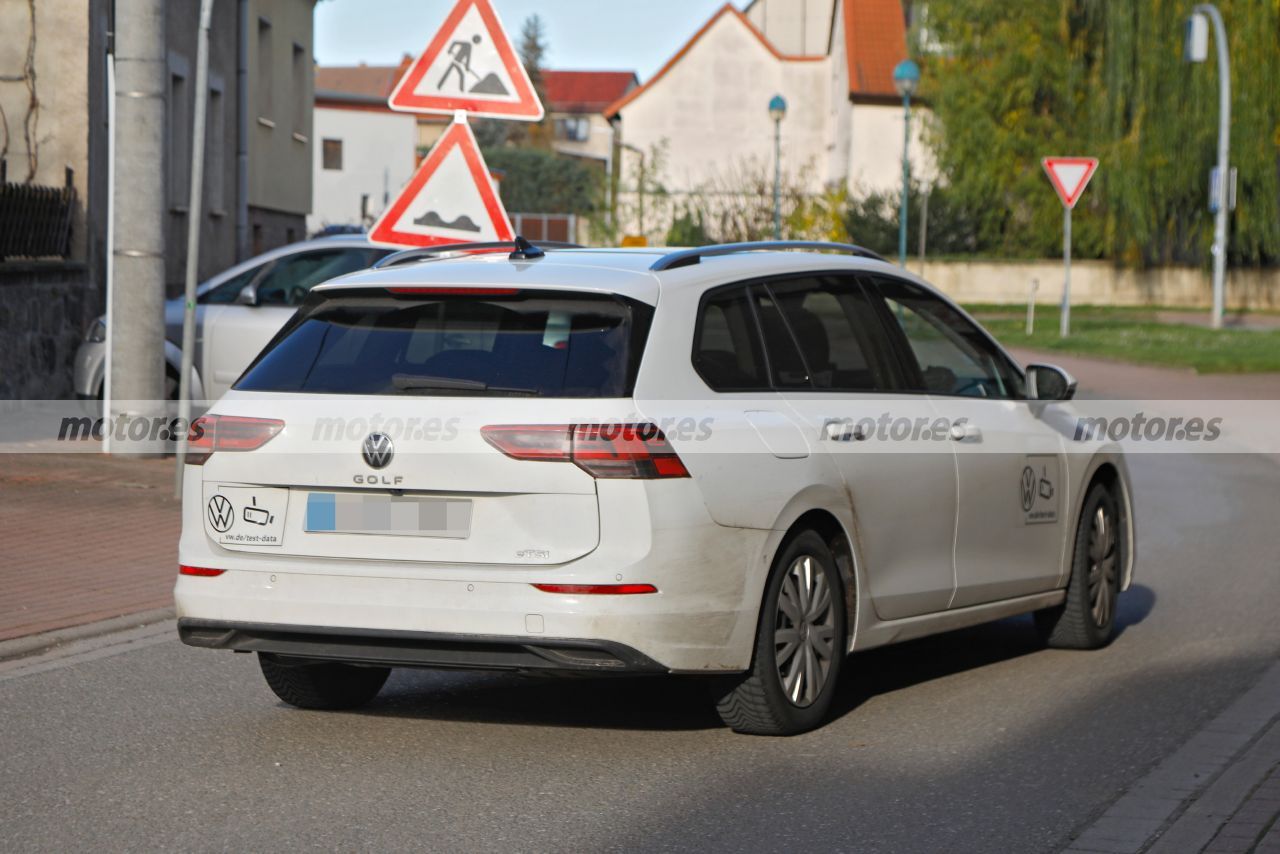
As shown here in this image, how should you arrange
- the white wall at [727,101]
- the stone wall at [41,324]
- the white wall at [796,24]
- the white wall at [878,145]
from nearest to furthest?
the stone wall at [41,324], the white wall at [878,145], the white wall at [727,101], the white wall at [796,24]

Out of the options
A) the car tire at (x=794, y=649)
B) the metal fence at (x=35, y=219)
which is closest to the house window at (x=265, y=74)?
the metal fence at (x=35, y=219)

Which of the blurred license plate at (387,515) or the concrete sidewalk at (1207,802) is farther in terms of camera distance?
the blurred license plate at (387,515)

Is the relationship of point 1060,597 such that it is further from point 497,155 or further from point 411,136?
point 497,155

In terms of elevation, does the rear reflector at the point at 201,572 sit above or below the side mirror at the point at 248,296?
below

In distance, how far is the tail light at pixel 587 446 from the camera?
578 centimetres

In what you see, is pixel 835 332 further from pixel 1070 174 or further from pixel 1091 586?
pixel 1070 174

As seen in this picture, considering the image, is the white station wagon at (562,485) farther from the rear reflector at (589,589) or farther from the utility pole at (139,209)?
Result: the utility pole at (139,209)

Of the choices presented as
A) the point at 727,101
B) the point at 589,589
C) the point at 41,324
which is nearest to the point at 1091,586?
the point at 589,589

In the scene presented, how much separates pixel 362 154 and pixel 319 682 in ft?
284

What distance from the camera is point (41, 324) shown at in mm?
18109

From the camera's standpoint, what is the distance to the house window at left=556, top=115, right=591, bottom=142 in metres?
164

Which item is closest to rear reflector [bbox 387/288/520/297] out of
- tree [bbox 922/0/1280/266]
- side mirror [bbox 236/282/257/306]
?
side mirror [bbox 236/282/257/306]

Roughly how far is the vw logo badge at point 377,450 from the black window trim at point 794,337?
1.02 meters

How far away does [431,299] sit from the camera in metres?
6.31
